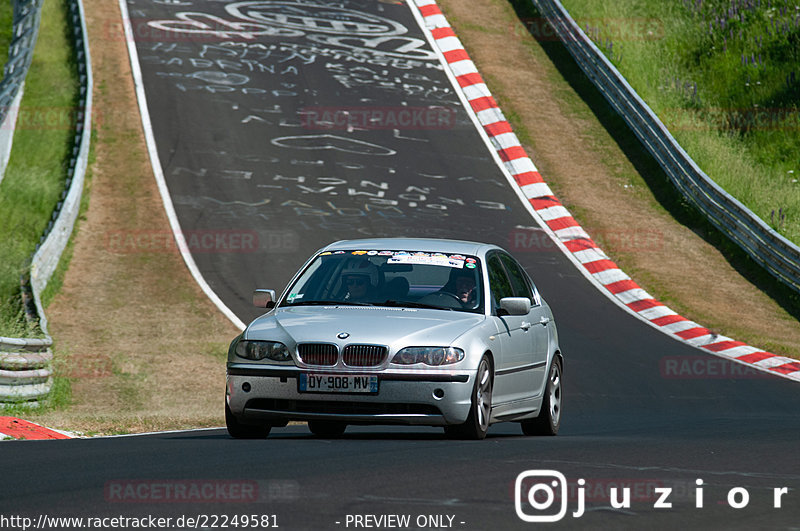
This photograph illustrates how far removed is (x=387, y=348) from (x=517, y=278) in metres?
2.49

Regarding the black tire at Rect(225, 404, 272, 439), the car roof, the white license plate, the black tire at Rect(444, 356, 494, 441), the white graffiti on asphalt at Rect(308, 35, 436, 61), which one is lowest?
the white graffiti on asphalt at Rect(308, 35, 436, 61)

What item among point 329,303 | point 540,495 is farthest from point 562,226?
point 540,495

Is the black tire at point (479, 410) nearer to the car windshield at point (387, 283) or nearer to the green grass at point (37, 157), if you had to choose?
the car windshield at point (387, 283)

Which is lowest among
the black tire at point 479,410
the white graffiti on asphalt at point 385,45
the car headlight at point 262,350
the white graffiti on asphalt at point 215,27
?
the white graffiti on asphalt at point 385,45

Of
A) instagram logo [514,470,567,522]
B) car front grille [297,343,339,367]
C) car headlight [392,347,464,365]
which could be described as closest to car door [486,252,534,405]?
car headlight [392,347,464,365]

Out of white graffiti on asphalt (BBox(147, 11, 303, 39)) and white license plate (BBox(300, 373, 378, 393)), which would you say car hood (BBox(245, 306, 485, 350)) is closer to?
white license plate (BBox(300, 373, 378, 393))

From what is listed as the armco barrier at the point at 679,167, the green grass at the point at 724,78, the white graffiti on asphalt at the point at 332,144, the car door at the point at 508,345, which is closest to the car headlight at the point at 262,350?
the car door at the point at 508,345


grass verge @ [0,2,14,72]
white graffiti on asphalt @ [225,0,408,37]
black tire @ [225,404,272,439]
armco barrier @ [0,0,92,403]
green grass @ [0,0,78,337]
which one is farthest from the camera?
grass verge @ [0,2,14,72]

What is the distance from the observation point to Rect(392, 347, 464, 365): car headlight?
8602 mm

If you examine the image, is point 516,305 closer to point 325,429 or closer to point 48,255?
point 325,429

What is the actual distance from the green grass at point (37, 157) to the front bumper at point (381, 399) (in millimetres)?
7199

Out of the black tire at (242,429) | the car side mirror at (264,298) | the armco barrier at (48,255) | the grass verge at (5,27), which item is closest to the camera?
the black tire at (242,429)

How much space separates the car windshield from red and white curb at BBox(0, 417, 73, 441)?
241 centimetres

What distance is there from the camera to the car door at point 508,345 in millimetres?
9367
